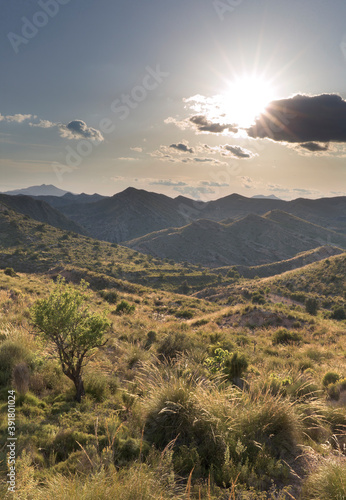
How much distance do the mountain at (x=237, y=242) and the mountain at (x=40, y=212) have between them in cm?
4212

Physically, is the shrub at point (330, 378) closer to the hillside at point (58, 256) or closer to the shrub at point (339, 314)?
the shrub at point (339, 314)

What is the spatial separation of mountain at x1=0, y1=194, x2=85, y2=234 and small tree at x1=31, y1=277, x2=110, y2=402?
150640mm

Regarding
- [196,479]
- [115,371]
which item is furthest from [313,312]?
[196,479]

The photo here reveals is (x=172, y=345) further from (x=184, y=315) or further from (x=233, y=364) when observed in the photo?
(x=184, y=315)

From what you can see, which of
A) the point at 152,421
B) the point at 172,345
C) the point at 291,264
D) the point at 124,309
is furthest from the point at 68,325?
the point at 291,264

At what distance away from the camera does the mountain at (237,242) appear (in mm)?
127438

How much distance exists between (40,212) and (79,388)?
17162 cm

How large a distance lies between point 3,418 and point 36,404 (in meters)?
0.73

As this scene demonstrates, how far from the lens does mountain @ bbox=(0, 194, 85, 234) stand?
149 metres

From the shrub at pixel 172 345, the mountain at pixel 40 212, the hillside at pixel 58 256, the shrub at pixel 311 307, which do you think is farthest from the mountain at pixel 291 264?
the mountain at pixel 40 212

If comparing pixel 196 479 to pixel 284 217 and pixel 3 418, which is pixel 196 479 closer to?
pixel 3 418

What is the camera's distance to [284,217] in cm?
17112

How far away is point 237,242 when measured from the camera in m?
141

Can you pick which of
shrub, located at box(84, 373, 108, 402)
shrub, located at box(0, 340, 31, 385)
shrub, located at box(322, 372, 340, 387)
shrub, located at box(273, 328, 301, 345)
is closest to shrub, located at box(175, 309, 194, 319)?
shrub, located at box(273, 328, 301, 345)
